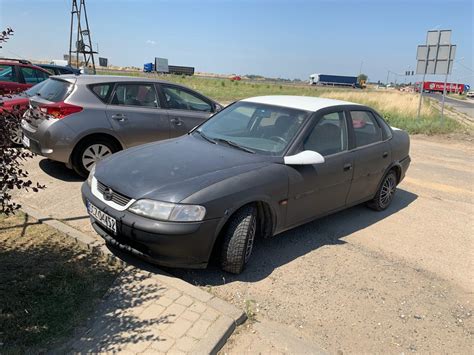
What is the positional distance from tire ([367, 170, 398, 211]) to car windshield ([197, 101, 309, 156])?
1.94 m

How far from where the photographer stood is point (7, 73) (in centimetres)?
970

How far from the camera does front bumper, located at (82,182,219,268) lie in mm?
3287

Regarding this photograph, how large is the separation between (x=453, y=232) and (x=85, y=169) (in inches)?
207

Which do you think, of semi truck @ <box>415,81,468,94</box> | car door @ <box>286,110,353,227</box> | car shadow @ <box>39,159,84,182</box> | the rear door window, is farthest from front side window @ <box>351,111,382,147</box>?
semi truck @ <box>415,81,468,94</box>

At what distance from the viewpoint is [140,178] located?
3607 mm

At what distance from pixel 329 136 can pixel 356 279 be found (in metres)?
1.67

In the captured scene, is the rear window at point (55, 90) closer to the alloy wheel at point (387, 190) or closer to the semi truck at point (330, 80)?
the alloy wheel at point (387, 190)

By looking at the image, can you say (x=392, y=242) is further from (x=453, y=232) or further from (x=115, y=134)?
(x=115, y=134)

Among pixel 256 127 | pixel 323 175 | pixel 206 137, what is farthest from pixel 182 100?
pixel 323 175

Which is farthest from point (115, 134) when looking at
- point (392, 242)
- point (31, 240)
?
point (392, 242)

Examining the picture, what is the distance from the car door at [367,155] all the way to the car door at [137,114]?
3.09 metres

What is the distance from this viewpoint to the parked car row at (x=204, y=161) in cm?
339

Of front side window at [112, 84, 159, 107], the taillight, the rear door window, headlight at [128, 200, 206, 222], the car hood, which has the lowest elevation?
headlight at [128, 200, 206, 222]

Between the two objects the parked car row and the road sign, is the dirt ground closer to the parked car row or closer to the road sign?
the parked car row
